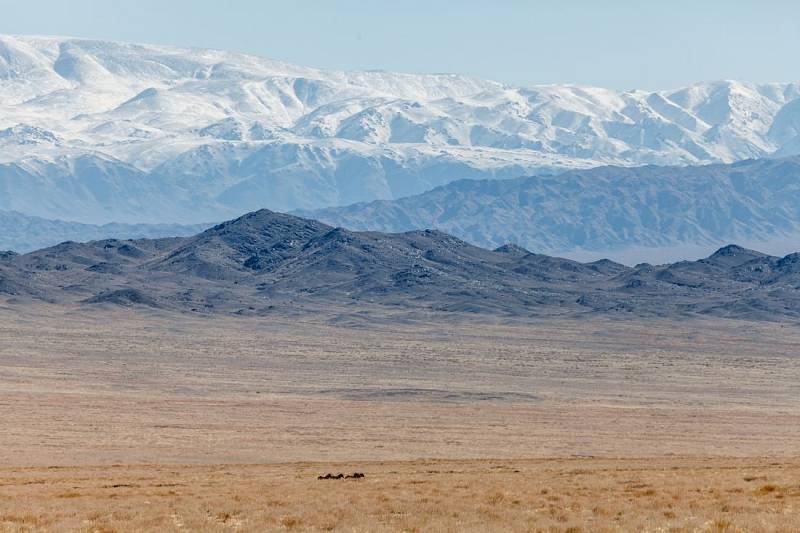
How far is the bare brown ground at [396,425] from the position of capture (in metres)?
33.5

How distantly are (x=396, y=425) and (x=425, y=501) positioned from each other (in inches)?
1973

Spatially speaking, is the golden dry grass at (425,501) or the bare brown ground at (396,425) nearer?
the golden dry grass at (425,501)

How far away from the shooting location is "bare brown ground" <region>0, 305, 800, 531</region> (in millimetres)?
33469

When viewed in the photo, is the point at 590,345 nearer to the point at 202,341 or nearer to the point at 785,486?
the point at 202,341

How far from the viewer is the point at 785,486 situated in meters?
35.6

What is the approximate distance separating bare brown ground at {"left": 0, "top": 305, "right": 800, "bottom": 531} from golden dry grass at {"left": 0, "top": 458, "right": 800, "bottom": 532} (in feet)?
0.37

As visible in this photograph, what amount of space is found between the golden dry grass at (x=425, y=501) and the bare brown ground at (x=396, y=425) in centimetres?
11

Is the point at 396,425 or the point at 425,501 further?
the point at 396,425

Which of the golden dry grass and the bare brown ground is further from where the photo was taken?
the bare brown ground

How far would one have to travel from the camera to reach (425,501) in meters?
35.0

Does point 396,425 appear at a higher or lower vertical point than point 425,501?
lower

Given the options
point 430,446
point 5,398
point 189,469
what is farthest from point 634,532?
point 5,398

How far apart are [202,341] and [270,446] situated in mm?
95146

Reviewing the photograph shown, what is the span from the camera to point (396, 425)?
8500 cm
